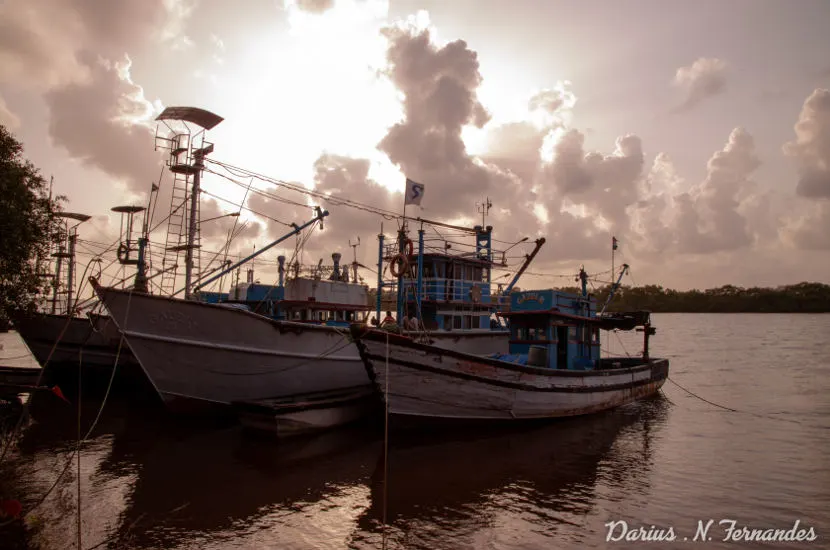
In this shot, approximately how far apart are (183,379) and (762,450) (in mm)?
16671

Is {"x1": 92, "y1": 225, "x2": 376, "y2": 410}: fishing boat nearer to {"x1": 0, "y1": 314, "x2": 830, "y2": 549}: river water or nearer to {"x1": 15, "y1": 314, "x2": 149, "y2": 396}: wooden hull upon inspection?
{"x1": 0, "y1": 314, "x2": 830, "y2": 549}: river water

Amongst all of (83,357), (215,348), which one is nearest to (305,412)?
(215,348)

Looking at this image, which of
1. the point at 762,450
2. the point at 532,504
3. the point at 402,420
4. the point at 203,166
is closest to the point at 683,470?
the point at 762,450

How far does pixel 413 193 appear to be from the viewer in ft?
57.7

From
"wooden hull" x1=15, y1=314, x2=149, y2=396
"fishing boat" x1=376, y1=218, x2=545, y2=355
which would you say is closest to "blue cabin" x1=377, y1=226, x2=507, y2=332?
"fishing boat" x1=376, y1=218, x2=545, y2=355

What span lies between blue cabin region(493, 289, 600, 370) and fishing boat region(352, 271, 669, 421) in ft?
0.11

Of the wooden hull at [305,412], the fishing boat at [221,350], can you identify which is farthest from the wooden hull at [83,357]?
the wooden hull at [305,412]

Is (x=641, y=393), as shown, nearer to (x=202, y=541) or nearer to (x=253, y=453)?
(x=253, y=453)

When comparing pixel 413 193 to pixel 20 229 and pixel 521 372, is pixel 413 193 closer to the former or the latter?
pixel 521 372

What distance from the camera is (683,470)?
12391mm

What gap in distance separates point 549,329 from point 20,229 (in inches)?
645

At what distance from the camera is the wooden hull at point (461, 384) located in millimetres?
13070

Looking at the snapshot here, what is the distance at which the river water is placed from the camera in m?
8.40

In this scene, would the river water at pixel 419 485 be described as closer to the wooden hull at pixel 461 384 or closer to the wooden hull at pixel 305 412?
the wooden hull at pixel 305 412
